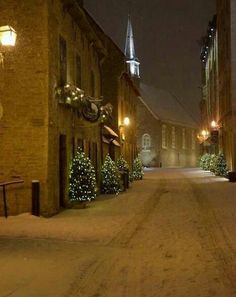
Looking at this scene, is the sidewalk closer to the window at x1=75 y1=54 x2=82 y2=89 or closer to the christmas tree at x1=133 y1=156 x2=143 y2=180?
the window at x1=75 y1=54 x2=82 y2=89

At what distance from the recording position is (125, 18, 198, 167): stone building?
74438 mm

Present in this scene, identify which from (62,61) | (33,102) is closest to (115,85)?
(62,61)

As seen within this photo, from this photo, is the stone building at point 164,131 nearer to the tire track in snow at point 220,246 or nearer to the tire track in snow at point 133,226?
the tire track in snow at point 133,226

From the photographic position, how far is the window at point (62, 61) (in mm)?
16788

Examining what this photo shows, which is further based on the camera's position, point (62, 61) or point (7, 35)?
point (62, 61)

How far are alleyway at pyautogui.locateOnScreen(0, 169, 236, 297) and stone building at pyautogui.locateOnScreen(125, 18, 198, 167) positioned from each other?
5248cm

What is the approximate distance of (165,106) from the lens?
85875mm

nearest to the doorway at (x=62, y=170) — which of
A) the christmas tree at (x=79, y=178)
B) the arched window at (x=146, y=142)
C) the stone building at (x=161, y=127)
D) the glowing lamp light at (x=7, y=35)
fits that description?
the christmas tree at (x=79, y=178)

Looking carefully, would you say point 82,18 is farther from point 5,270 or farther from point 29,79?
point 5,270

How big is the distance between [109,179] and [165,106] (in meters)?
63.5

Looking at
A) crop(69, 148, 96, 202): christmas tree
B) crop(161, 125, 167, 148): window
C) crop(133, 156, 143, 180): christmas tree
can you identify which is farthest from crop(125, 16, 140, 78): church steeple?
crop(69, 148, 96, 202): christmas tree

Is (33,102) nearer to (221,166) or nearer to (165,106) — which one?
(221,166)

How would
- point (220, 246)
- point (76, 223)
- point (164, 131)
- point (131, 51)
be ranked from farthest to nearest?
point (131, 51)
point (164, 131)
point (76, 223)
point (220, 246)

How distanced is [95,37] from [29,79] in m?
7.99
